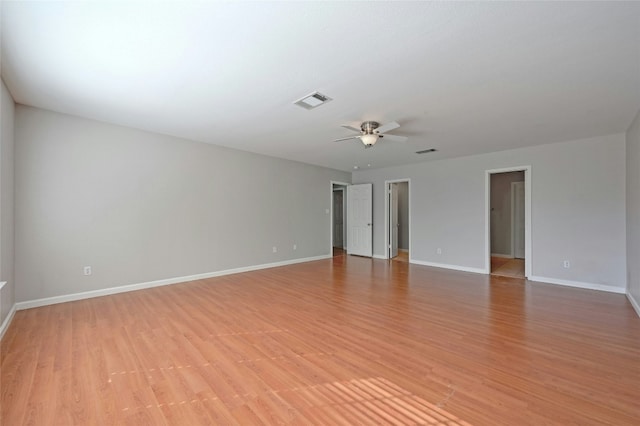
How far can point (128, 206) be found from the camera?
4.13 m

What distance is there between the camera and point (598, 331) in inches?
111

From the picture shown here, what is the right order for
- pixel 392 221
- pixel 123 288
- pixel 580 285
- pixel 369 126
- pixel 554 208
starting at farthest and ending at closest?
pixel 392 221, pixel 554 208, pixel 580 285, pixel 123 288, pixel 369 126

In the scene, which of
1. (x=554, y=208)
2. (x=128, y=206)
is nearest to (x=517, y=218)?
(x=554, y=208)

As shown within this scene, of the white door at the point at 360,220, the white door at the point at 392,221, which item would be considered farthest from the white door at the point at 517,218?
the white door at the point at 360,220

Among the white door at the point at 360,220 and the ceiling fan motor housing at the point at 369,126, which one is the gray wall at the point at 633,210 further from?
the white door at the point at 360,220

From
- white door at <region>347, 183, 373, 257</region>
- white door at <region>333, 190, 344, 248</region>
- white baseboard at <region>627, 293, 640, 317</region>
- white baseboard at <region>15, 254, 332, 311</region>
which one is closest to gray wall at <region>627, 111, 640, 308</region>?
white baseboard at <region>627, 293, 640, 317</region>

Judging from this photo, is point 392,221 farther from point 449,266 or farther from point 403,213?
point 449,266

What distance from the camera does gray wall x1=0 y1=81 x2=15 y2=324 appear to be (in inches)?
110

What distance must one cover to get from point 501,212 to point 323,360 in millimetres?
7476

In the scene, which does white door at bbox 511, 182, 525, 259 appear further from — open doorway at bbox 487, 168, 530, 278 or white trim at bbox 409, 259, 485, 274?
white trim at bbox 409, 259, 485, 274

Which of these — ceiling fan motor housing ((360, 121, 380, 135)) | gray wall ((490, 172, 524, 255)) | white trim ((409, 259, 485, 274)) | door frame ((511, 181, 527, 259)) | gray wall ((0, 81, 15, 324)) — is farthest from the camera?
gray wall ((490, 172, 524, 255))

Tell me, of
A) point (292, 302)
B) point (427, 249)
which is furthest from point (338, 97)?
point (427, 249)

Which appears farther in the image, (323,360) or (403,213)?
(403,213)

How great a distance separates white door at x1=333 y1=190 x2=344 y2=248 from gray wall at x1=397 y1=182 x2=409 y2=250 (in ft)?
6.41
